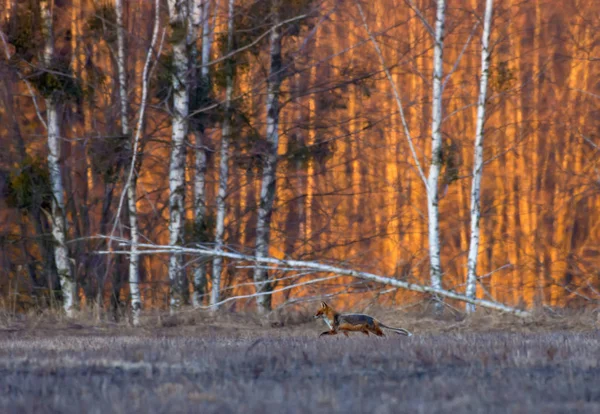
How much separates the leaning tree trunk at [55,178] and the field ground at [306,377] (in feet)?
31.1

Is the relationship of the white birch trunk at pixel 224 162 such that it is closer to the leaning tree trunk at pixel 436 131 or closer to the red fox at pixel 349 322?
the leaning tree trunk at pixel 436 131

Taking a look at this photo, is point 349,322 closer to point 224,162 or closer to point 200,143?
point 224,162

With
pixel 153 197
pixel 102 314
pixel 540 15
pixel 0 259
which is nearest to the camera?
pixel 102 314

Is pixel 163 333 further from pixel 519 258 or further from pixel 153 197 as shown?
pixel 519 258

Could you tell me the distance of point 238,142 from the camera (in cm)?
1678

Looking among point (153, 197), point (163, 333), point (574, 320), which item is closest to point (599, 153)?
point (153, 197)

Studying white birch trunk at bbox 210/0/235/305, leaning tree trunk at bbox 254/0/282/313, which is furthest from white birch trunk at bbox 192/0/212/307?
leaning tree trunk at bbox 254/0/282/313

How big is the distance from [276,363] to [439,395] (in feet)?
5.55

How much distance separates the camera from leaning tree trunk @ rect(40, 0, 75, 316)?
56.6 feet

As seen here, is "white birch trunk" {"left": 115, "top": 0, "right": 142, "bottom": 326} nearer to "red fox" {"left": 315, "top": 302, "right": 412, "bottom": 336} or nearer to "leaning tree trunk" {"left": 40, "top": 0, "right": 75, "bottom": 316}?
"leaning tree trunk" {"left": 40, "top": 0, "right": 75, "bottom": 316}

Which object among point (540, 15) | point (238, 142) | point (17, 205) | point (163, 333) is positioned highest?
point (540, 15)

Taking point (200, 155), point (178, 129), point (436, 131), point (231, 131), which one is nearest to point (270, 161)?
point (231, 131)

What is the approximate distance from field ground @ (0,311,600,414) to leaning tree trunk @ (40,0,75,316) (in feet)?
31.1

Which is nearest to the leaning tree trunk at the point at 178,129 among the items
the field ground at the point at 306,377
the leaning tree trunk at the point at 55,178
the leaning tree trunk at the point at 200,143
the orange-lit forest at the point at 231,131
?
the orange-lit forest at the point at 231,131
